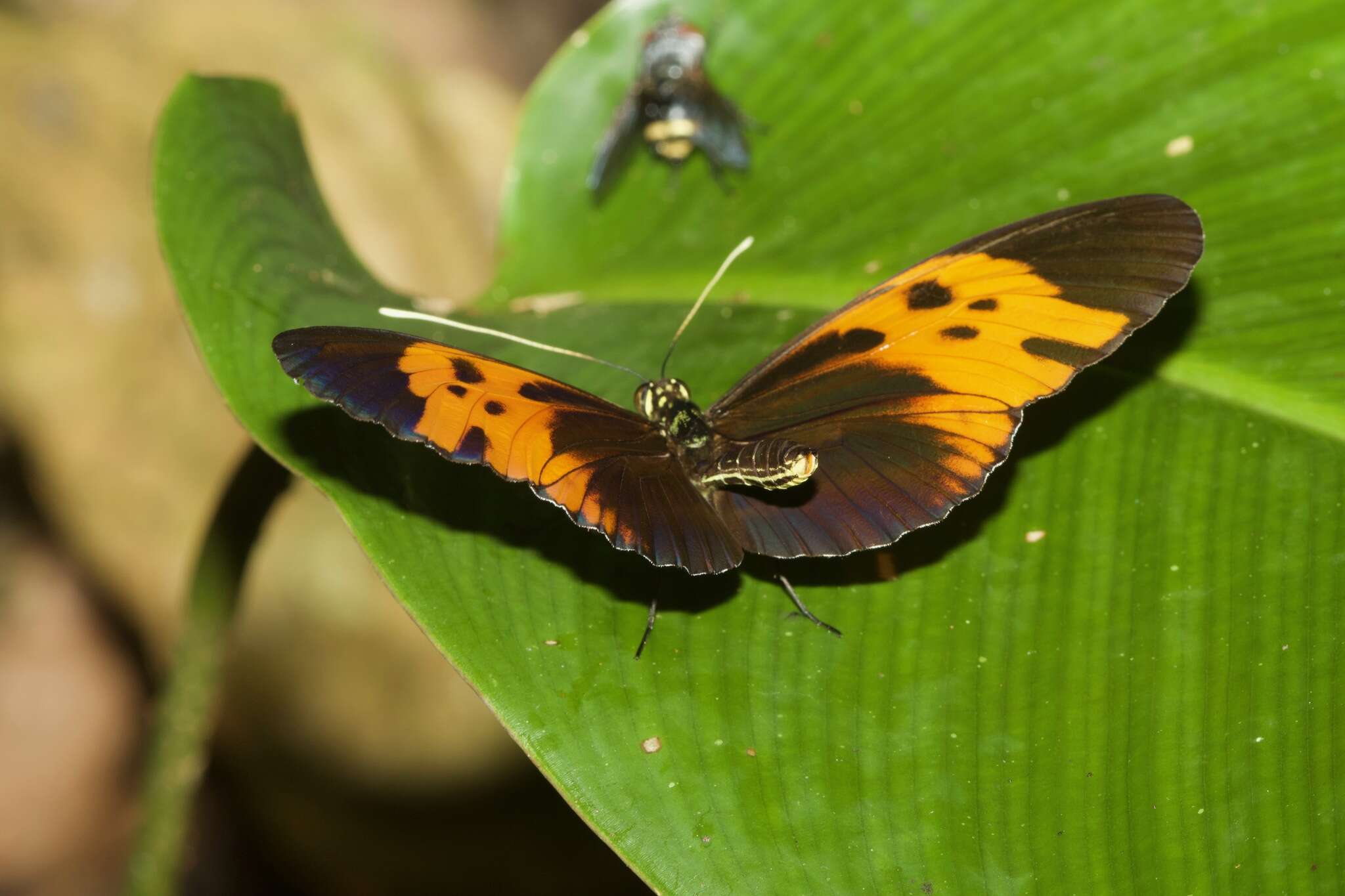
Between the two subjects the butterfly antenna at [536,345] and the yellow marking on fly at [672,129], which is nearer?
the butterfly antenna at [536,345]

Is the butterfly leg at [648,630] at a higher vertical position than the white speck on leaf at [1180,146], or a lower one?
higher

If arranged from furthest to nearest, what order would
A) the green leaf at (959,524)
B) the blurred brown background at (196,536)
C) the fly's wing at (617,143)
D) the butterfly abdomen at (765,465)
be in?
the blurred brown background at (196,536) → the fly's wing at (617,143) → the butterfly abdomen at (765,465) → the green leaf at (959,524)

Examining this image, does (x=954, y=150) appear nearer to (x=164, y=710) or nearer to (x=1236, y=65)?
(x=1236, y=65)

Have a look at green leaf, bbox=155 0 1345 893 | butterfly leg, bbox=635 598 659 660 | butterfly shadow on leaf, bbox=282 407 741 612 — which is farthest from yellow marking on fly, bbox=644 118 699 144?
butterfly leg, bbox=635 598 659 660

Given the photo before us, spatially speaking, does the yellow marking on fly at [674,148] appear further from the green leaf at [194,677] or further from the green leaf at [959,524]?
the green leaf at [194,677]

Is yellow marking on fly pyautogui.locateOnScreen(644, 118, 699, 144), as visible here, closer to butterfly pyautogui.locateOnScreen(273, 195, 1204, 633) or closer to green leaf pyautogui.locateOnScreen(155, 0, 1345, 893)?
green leaf pyautogui.locateOnScreen(155, 0, 1345, 893)

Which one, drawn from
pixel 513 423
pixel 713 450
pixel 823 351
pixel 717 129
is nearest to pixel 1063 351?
pixel 823 351

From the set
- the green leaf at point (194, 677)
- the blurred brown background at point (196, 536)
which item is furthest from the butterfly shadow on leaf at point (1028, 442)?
the blurred brown background at point (196, 536)

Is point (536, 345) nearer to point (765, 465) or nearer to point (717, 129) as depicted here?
point (765, 465)
